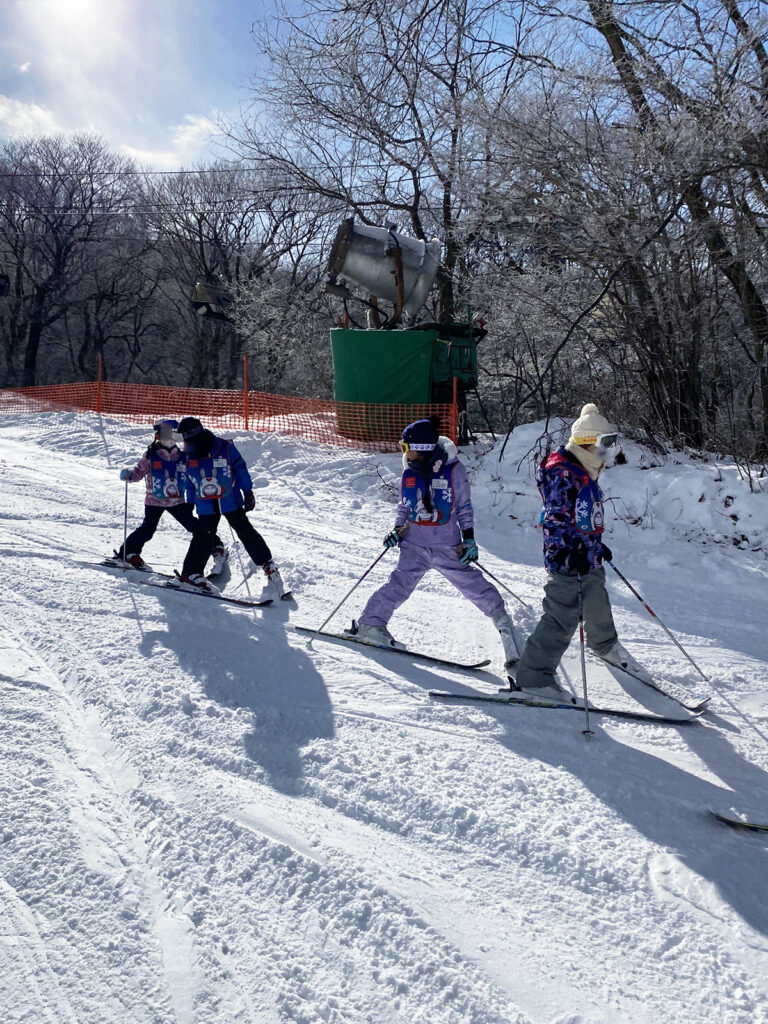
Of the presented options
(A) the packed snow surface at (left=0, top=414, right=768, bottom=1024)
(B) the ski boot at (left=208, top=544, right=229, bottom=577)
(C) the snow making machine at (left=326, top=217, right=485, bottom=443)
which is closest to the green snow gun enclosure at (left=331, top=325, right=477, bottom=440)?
(C) the snow making machine at (left=326, top=217, right=485, bottom=443)

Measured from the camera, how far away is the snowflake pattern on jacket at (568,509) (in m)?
4.05

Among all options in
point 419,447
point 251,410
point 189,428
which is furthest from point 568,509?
point 251,410

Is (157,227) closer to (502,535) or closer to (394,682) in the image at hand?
(502,535)

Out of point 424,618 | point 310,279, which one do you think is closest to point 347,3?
point 424,618

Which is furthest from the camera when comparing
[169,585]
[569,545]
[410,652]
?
[169,585]

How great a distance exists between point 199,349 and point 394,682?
105ft

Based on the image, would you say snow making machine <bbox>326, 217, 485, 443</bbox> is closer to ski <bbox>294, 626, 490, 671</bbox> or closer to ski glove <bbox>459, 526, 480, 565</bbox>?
ski <bbox>294, 626, 490, 671</bbox>

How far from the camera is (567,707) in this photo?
Answer: 4.06m

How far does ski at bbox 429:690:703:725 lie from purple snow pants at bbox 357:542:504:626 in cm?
79

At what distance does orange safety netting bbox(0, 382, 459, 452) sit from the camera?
11547 mm

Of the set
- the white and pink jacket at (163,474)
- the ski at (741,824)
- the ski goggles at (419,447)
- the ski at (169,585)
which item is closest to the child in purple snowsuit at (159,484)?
the white and pink jacket at (163,474)

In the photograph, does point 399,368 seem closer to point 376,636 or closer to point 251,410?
point 251,410

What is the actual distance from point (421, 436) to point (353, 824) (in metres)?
2.38

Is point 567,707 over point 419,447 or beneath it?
beneath
